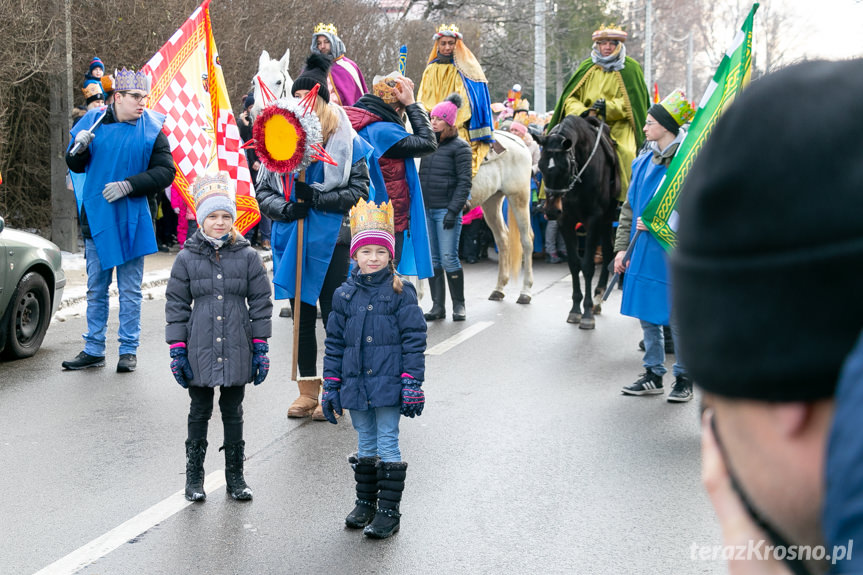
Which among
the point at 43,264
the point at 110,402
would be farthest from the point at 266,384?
the point at 43,264

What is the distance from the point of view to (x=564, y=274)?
50.5 feet

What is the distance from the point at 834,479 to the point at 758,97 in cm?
32

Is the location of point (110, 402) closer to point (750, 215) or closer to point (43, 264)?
point (43, 264)

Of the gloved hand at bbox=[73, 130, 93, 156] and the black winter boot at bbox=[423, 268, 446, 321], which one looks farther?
the black winter boot at bbox=[423, 268, 446, 321]

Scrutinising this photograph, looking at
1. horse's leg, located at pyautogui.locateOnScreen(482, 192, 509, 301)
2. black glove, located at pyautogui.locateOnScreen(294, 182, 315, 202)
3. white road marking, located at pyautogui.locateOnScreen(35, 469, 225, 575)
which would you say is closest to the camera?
white road marking, located at pyautogui.locateOnScreen(35, 469, 225, 575)

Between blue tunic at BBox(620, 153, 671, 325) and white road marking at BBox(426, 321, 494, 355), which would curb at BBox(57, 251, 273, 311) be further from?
blue tunic at BBox(620, 153, 671, 325)

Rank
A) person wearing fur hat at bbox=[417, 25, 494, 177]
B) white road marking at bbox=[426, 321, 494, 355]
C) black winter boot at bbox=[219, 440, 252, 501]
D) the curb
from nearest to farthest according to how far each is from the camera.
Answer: black winter boot at bbox=[219, 440, 252, 501] → white road marking at bbox=[426, 321, 494, 355] → the curb → person wearing fur hat at bbox=[417, 25, 494, 177]

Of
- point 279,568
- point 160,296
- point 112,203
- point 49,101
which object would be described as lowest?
point 279,568

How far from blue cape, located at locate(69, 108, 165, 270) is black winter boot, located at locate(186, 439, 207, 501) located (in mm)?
3552

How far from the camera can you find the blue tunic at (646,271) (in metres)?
7.49

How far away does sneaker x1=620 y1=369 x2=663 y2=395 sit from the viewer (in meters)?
7.77

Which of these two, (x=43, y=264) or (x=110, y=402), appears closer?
(x=110, y=402)

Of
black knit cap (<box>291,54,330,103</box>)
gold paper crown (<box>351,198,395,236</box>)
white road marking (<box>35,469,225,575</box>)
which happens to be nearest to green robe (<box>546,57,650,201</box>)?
black knit cap (<box>291,54,330,103</box>)

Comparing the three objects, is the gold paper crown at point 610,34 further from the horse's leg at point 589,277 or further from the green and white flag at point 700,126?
the green and white flag at point 700,126
